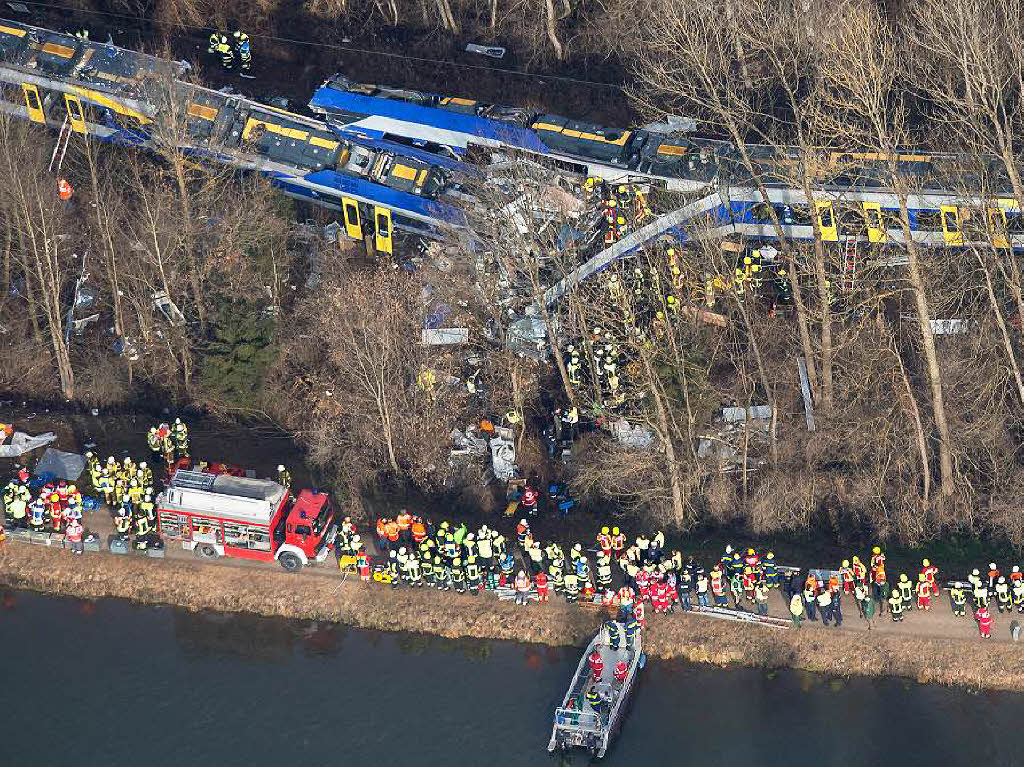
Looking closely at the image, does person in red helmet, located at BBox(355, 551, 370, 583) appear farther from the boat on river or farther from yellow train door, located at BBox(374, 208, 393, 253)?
yellow train door, located at BBox(374, 208, 393, 253)

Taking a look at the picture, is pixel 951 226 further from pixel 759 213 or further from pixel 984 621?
pixel 984 621

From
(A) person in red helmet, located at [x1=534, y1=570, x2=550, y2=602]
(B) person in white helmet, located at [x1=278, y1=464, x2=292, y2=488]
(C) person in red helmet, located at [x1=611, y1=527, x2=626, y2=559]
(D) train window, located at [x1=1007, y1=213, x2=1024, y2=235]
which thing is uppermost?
(D) train window, located at [x1=1007, y1=213, x2=1024, y2=235]

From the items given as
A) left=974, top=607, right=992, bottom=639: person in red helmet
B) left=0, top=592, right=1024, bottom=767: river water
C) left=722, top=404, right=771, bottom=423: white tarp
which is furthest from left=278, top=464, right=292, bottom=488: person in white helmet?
left=974, top=607, right=992, bottom=639: person in red helmet

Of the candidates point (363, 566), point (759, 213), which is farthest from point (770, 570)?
point (759, 213)

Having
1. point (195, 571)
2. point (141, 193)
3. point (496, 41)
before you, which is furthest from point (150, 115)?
Result: point (195, 571)

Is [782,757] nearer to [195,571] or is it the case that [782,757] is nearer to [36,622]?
[195,571]

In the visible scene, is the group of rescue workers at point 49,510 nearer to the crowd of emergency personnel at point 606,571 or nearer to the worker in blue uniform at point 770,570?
the crowd of emergency personnel at point 606,571
